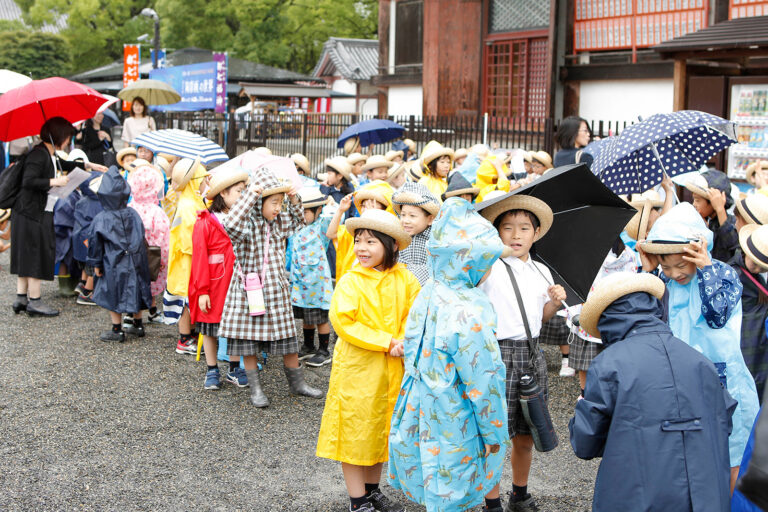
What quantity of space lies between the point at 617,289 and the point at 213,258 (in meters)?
3.66

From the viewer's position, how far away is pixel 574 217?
4.07 meters

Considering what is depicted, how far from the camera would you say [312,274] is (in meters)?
6.50

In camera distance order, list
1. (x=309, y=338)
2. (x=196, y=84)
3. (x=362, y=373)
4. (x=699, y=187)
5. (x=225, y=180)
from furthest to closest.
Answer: (x=196, y=84), (x=309, y=338), (x=225, y=180), (x=699, y=187), (x=362, y=373)

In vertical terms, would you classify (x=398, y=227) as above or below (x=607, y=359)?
above

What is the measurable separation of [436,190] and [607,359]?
202 inches

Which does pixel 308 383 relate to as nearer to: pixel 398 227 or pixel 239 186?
pixel 239 186

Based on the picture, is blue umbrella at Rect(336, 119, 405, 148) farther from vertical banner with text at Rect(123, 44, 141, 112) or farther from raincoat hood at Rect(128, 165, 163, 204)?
vertical banner with text at Rect(123, 44, 141, 112)

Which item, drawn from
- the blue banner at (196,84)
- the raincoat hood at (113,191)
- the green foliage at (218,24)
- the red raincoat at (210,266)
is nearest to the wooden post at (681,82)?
the red raincoat at (210,266)

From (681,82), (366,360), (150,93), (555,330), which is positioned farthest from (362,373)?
(150,93)

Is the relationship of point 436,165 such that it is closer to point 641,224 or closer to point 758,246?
point 641,224

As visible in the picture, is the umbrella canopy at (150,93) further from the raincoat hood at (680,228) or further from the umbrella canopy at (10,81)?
the raincoat hood at (680,228)

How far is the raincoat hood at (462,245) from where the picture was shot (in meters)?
3.33

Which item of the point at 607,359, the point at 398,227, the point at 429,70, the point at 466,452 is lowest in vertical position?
the point at 466,452

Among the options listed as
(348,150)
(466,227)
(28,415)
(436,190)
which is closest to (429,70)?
(348,150)
